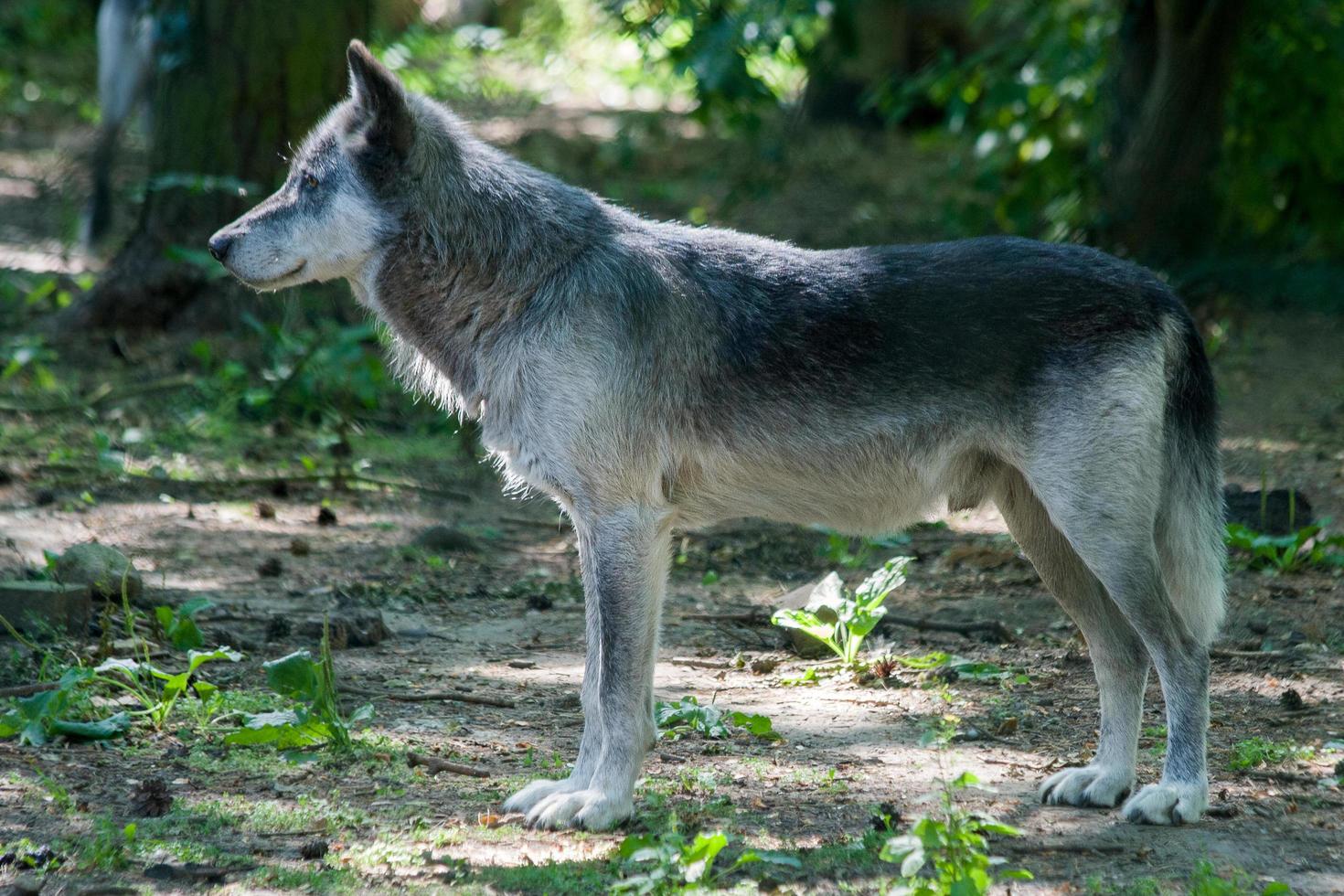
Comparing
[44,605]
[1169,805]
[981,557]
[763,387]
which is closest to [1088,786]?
[1169,805]

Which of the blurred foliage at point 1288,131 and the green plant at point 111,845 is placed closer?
the green plant at point 111,845

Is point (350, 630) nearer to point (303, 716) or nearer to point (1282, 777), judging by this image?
point (303, 716)

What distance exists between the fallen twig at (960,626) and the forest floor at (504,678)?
0.05 meters

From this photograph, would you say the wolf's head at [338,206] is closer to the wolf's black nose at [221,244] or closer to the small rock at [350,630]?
the wolf's black nose at [221,244]

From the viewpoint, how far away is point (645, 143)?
49.4 ft

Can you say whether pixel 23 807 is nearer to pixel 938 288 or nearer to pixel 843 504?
pixel 843 504

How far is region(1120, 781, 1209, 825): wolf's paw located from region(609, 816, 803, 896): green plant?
1099 millimetres

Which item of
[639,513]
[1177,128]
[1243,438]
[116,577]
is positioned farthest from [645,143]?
[639,513]

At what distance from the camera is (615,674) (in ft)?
13.1

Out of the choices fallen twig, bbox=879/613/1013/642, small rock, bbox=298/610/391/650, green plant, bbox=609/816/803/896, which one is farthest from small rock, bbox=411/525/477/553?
green plant, bbox=609/816/803/896

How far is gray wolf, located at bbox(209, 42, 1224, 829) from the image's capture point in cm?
400

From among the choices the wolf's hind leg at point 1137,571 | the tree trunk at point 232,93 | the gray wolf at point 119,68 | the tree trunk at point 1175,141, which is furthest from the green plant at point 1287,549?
the gray wolf at point 119,68

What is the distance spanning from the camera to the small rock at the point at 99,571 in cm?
529

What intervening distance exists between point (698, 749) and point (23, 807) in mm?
2000
